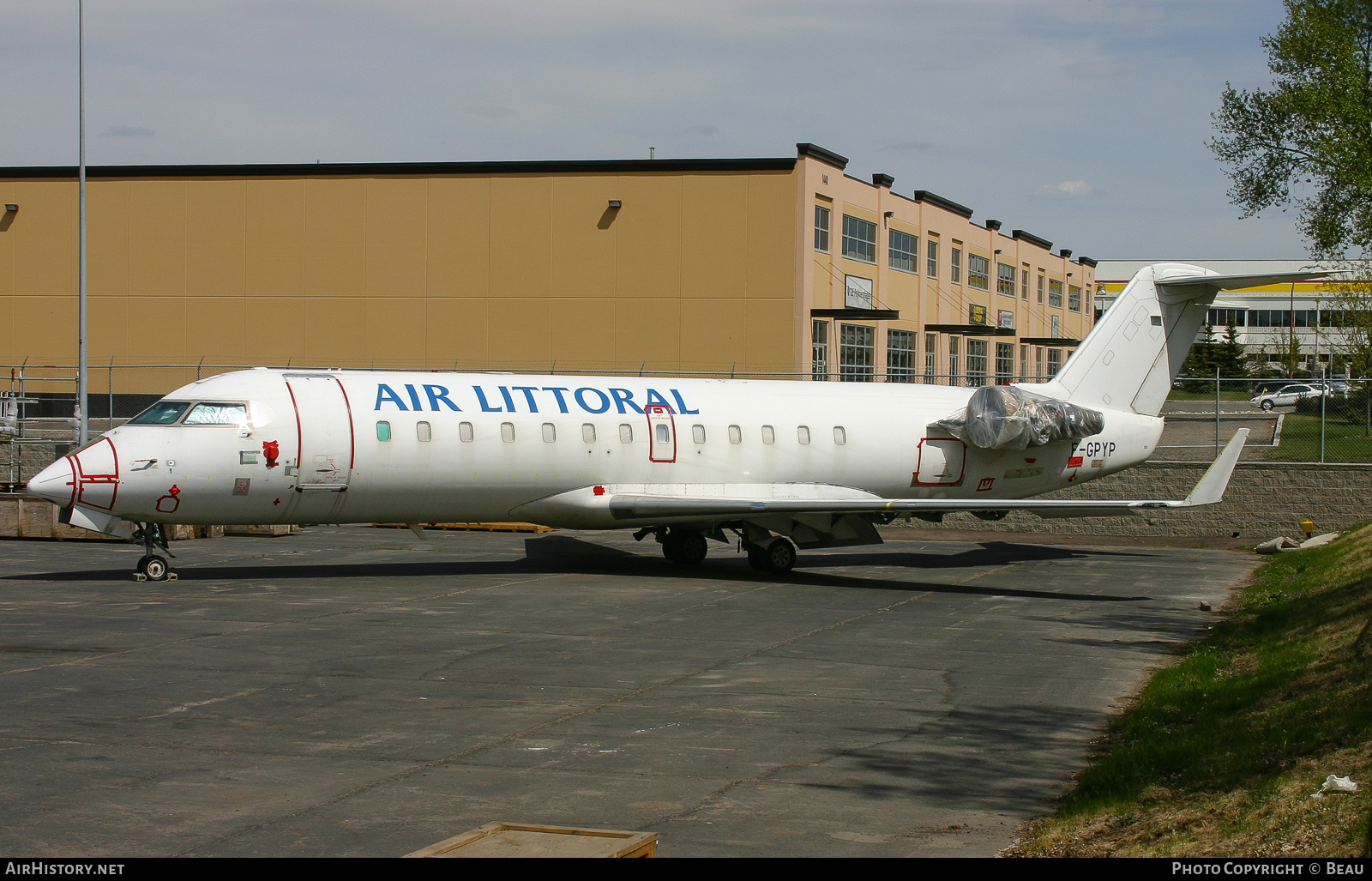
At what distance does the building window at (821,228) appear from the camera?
46159 mm

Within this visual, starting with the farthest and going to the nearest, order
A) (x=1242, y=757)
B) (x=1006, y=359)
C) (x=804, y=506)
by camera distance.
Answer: (x=1006, y=359) < (x=804, y=506) < (x=1242, y=757)

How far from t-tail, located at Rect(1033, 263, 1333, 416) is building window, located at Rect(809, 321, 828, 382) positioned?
19700mm

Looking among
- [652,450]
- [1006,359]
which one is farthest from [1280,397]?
[652,450]

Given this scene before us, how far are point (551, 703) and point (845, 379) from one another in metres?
39.9

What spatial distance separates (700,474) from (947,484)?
17.0 ft

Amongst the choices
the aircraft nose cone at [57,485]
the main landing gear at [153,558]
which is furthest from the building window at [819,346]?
the aircraft nose cone at [57,485]

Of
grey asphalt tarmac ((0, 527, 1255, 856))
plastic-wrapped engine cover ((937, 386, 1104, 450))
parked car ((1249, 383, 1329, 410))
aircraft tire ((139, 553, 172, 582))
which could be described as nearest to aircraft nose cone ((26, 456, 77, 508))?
grey asphalt tarmac ((0, 527, 1255, 856))

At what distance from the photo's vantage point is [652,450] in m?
22.0

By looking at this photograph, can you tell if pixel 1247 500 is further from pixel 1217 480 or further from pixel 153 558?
pixel 153 558

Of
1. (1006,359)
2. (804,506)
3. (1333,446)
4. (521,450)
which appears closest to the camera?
(521,450)

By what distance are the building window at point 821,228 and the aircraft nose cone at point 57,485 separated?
31896mm

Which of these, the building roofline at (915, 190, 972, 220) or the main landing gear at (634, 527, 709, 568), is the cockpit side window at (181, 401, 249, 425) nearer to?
the main landing gear at (634, 527, 709, 568)

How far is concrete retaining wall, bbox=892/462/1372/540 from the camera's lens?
96.3 feet

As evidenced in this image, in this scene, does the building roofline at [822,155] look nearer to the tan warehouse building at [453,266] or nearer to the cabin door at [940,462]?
the tan warehouse building at [453,266]
